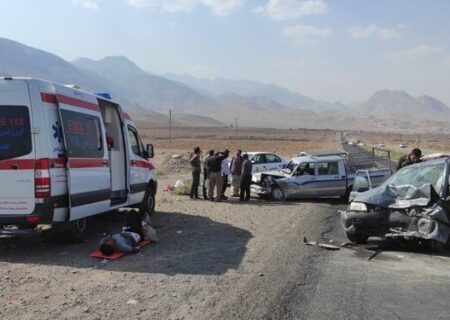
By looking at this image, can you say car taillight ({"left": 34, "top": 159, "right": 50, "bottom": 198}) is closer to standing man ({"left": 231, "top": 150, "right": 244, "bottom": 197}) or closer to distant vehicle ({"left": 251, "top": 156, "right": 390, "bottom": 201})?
standing man ({"left": 231, "top": 150, "right": 244, "bottom": 197})

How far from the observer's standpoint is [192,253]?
9.41 meters

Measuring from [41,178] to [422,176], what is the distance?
6696 millimetres

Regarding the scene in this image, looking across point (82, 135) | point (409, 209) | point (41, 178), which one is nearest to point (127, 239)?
point (41, 178)

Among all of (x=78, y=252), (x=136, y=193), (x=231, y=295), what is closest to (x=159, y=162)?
(x=136, y=193)

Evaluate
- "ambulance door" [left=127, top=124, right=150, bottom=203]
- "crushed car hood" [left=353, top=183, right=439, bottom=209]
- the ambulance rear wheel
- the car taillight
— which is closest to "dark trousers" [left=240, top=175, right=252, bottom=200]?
"ambulance door" [left=127, top=124, right=150, bottom=203]

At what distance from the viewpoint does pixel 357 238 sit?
1037 centimetres

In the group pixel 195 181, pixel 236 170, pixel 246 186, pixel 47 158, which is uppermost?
pixel 47 158

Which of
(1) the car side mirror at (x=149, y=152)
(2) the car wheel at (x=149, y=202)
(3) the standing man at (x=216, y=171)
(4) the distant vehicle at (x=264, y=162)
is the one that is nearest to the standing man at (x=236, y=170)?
(3) the standing man at (x=216, y=171)

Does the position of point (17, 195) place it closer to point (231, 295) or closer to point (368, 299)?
point (231, 295)

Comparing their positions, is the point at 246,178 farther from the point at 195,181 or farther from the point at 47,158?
the point at 47,158

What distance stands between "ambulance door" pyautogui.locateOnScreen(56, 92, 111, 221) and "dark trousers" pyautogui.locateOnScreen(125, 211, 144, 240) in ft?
2.49

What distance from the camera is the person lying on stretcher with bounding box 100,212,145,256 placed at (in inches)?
355

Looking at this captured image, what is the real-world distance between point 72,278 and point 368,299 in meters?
3.87

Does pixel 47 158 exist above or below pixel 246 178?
above
